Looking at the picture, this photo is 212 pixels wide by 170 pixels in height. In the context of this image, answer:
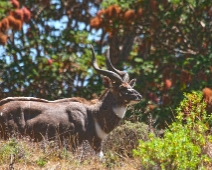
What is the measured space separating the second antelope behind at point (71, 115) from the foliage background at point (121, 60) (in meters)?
1.96

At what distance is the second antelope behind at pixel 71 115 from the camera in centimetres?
1307

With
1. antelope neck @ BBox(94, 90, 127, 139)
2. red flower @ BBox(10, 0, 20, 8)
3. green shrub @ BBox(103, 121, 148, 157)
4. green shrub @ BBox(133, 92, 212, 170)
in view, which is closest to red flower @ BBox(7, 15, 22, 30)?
red flower @ BBox(10, 0, 20, 8)

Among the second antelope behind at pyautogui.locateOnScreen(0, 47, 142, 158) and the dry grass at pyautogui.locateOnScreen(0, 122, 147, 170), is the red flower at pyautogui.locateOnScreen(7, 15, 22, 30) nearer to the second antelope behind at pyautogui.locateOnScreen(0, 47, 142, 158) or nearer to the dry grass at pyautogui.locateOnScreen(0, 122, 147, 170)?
the second antelope behind at pyautogui.locateOnScreen(0, 47, 142, 158)

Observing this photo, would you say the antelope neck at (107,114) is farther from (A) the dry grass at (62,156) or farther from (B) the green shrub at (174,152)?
(B) the green shrub at (174,152)

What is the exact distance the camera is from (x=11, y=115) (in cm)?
1305

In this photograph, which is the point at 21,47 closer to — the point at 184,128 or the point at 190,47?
the point at 190,47

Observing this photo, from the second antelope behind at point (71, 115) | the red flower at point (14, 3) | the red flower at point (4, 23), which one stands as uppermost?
the red flower at point (14, 3)

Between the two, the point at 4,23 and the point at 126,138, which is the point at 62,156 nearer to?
the point at 126,138

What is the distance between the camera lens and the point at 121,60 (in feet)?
62.8

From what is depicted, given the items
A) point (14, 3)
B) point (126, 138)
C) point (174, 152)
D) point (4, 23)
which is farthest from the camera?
point (14, 3)

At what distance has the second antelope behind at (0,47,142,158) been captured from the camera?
1307cm

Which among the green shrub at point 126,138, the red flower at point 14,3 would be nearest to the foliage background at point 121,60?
the red flower at point 14,3

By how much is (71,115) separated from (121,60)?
583 centimetres

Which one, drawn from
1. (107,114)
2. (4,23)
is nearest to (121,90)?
(107,114)
